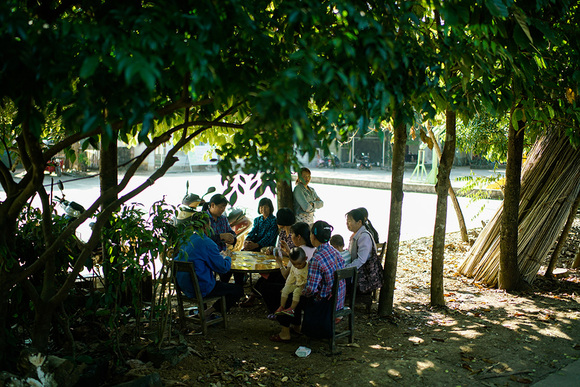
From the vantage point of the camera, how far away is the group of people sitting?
483 cm

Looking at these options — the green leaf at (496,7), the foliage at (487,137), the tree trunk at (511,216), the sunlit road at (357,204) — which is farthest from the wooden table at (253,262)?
the foliage at (487,137)

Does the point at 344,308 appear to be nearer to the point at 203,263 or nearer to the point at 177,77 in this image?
the point at 203,263

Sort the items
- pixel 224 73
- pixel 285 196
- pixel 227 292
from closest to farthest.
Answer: pixel 224 73, pixel 227 292, pixel 285 196

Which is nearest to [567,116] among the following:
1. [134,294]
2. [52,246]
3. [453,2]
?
[453,2]

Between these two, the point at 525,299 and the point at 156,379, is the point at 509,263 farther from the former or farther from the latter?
the point at 156,379

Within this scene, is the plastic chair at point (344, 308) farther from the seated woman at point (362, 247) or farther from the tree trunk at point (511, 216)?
the tree trunk at point (511, 216)

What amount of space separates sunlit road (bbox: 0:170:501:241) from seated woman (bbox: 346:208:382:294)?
464cm

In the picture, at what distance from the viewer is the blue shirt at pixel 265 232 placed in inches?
274

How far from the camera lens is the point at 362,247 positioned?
5816 mm

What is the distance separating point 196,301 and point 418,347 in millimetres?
2147

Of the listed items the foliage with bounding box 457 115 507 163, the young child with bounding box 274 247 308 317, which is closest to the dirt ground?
the young child with bounding box 274 247 308 317

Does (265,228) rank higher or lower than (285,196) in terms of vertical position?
lower

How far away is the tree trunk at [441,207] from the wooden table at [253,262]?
1.82 m

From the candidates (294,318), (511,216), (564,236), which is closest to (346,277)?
(294,318)
